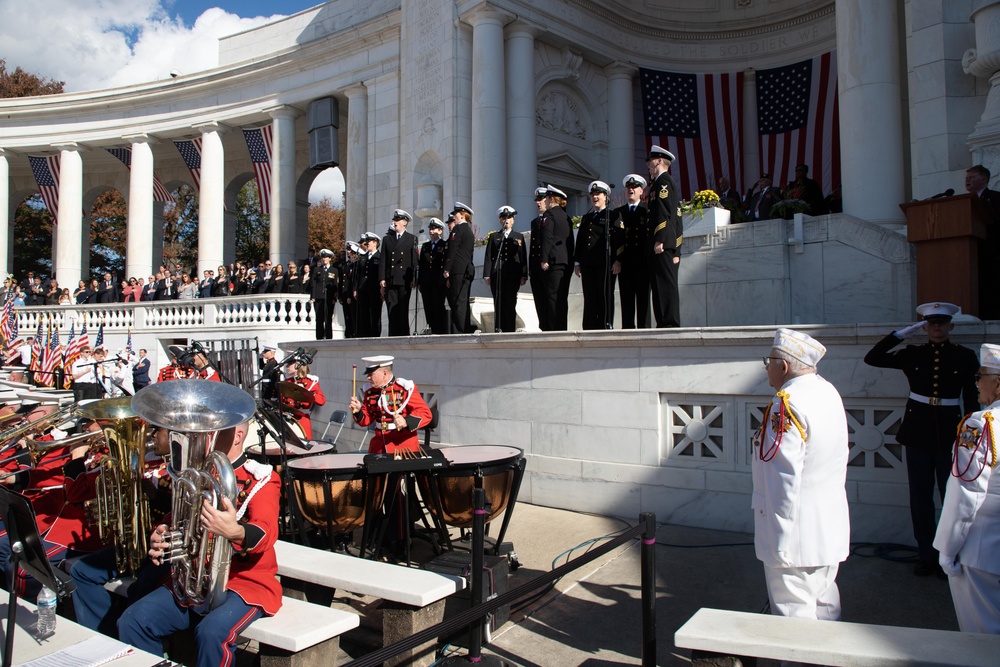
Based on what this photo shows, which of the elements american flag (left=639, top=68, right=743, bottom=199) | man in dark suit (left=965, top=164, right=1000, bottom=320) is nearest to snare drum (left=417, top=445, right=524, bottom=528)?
man in dark suit (left=965, top=164, right=1000, bottom=320)

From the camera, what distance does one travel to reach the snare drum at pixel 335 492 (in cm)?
596

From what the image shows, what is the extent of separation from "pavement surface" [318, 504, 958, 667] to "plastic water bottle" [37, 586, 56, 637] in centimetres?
174

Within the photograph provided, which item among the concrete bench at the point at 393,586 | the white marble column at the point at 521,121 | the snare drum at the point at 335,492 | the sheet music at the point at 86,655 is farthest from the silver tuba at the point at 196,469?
the white marble column at the point at 521,121

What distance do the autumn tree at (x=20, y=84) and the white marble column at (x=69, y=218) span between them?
14718mm

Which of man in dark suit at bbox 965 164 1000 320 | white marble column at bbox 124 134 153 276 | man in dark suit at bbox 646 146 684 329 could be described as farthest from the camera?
white marble column at bbox 124 134 153 276

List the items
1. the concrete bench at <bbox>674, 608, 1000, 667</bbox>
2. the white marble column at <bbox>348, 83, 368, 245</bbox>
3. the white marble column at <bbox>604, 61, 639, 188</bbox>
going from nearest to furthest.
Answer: the concrete bench at <bbox>674, 608, 1000, 667</bbox> → the white marble column at <bbox>604, 61, 639, 188</bbox> → the white marble column at <bbox>348, 83, 368, 245</bbox>

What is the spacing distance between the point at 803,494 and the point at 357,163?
23.6 metres

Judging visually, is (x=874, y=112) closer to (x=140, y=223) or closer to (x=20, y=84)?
(x=140, y=223)

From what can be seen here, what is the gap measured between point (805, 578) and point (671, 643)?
110 centimetres

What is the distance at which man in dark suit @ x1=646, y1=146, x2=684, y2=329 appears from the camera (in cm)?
852

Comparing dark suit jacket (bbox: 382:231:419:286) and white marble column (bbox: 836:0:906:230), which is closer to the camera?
dark suit jacket (bbox: 382:231:419:286)

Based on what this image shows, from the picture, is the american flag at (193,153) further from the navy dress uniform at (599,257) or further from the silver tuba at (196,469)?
the silver tuba at (196,469)

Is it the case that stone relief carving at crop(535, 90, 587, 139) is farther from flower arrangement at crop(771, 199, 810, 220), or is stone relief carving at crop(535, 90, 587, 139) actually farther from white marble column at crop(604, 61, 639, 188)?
flower arrangement at crop(771, 199, 810, 220)

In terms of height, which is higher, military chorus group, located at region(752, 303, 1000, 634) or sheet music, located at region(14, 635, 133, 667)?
military chorus group, located at region(752, 303, 1000, 634)
